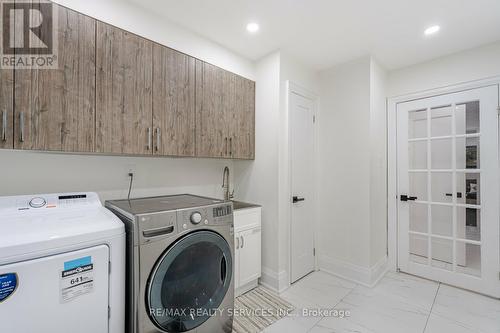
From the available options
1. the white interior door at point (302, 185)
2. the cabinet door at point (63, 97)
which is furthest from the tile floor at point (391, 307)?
the cabinet door at point (63, 97)

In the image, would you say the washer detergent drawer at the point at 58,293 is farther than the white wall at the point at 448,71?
No

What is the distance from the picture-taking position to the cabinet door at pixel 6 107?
1.24 meters

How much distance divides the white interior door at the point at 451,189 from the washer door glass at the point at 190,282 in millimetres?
2376

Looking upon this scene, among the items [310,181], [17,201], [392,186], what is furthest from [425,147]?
[17,201]

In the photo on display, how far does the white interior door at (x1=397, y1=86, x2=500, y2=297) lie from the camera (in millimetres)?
2258

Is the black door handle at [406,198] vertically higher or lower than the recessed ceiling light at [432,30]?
lower

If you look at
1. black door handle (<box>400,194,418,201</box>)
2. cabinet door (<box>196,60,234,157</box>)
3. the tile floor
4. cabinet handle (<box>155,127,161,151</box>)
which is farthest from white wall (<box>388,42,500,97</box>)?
cabinet handle (<box>155,127,161,151</box>)

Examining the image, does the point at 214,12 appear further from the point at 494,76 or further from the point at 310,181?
the point at 494,76

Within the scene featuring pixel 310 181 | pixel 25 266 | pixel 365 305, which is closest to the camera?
pixel 25 266

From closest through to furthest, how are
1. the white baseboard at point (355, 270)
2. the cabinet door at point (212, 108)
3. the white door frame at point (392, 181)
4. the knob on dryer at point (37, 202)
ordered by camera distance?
the knob on dryer at point (37, 202) → the cabinet door at point (212, 108) → the white baseboard at point (355, 270) → the white door frame at point (392, 181)

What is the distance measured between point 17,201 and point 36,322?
0.80m

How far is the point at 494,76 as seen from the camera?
2234mm

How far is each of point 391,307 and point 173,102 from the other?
2.69 metres

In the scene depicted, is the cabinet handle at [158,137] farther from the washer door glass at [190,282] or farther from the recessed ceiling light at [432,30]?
the recessed ceiling light at [432,30]
